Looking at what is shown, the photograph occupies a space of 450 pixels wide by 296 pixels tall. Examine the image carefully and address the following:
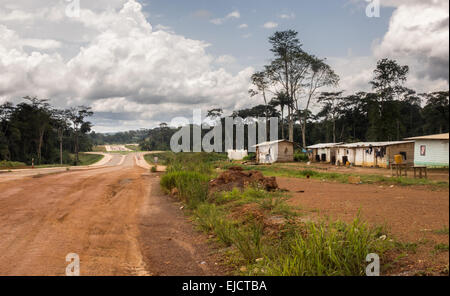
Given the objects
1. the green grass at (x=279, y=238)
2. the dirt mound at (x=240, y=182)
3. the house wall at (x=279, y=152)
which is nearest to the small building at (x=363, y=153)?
the house wall at (x=279, y=152)

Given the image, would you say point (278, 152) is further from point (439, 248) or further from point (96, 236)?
point (439, 248)

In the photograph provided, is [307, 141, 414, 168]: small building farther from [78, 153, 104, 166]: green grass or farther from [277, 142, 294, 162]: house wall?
[78, 153, 104, 166]: green grass

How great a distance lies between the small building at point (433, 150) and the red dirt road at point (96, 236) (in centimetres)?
324

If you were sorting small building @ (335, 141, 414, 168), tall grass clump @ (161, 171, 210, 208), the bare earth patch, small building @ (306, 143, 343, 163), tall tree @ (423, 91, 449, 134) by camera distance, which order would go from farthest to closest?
small building @ (306, 143, 343, 163), small building @ (335, 141, 414, 168), tall grass clump @ (161, 171, 210, 208), the bare earth patch, tall tree @ (423, 91, 449, 134)

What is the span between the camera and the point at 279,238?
16.8 ft

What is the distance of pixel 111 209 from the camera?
Answer: 8961 millimetres

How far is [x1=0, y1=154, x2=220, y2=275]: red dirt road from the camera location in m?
4.61

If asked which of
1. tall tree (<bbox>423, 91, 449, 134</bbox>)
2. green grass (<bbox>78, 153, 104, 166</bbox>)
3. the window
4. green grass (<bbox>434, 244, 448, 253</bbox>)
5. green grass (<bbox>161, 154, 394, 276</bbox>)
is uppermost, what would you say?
tall tree (<bbox>423, 91, 449, 134</bbox>)

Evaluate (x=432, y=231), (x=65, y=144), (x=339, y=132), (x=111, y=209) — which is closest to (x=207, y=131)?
(x=339, y=132)

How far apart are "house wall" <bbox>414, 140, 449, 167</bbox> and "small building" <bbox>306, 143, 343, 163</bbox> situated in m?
29.6

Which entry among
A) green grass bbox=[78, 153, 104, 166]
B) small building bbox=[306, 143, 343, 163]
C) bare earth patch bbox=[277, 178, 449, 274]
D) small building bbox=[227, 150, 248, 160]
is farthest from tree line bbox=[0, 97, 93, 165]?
bare earth patch bbox=[277, 178, 449, 274]

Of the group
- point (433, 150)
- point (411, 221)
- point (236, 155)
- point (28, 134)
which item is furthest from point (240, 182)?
point (28, 134)

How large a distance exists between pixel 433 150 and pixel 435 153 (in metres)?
0.04
